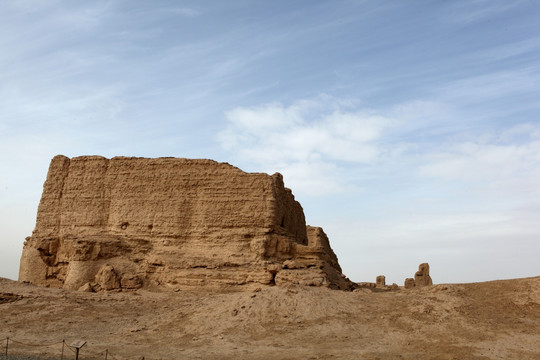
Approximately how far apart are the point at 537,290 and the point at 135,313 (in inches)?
490

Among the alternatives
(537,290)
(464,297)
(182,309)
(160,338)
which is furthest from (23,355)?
(537,290)

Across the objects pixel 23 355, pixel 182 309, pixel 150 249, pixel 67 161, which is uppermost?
pixel 67 161

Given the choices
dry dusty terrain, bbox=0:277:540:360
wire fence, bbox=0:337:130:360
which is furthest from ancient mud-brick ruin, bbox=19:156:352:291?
wire fence, bbox=0:337:130:360

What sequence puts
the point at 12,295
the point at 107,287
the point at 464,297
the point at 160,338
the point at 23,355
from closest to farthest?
the point at 23,355, the point at 160,338, the point at 464,297, the point at 12,295, the point at 107,287

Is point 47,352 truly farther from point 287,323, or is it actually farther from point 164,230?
point 164,230

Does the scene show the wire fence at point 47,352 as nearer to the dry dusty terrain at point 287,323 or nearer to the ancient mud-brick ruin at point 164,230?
the dry dusty terrain at point 287,323

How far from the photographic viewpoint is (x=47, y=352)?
13.8 m

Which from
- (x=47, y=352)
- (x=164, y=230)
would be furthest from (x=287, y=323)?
(x=164, y=230)

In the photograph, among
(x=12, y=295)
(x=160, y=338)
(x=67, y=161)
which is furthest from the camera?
(x=67, y=161)

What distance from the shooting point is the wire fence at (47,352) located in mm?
13168

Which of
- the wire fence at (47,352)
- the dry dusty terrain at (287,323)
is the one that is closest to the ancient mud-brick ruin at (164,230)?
the dry dusty terrain at (287,323)

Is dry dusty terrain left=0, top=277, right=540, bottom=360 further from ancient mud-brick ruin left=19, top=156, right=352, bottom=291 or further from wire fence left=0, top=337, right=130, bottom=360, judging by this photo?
ancient mud-brick ruin left=19, top=156, right=352, bottom=291

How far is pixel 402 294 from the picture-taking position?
712 inches

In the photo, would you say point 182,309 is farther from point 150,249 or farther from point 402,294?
point 402,294
